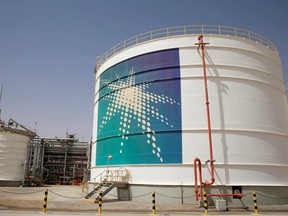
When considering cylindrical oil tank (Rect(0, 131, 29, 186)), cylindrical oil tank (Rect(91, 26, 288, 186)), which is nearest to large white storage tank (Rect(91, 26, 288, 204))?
cylindrical oil tank (Rect(91, 26, 288, 186))

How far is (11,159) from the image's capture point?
31.4 metres

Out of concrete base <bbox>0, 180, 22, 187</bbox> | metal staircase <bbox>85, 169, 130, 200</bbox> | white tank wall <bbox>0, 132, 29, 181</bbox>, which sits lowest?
concrete base <bbox>0, 180, 22, 187</bbox>

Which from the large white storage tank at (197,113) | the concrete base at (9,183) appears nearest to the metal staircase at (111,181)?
the large white storage tank at (197,113)

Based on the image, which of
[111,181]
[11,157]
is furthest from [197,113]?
[11,157]

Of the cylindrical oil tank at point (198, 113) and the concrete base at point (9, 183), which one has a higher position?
the cylindrical oil tank at point (198, 113)

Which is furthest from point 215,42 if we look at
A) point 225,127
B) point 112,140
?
point 112,140

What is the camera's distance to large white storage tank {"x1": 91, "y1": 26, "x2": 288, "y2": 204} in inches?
608

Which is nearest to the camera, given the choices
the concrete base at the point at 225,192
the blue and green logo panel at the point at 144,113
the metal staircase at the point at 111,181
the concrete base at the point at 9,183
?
the concrete base at the point at 225,192

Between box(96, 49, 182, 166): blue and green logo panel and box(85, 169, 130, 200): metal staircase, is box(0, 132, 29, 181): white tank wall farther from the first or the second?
box(85, 169, 130, 200): metal staircase

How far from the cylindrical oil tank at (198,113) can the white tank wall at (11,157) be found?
59.6 ft

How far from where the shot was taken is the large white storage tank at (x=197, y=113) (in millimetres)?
15453

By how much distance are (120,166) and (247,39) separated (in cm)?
1274

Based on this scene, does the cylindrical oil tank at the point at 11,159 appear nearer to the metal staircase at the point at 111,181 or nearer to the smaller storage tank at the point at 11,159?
the smaller storage tank at the point at 11,159

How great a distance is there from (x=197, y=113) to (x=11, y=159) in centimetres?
2589
